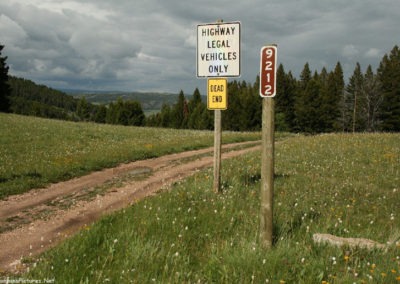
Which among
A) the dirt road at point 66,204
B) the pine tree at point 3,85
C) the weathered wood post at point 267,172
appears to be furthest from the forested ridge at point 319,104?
the weathered wood post at point 267,172

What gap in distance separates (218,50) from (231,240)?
4.89 meters

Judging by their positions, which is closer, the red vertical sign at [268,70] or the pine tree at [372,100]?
the red vertical sign at [268,70]

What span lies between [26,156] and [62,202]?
345 inches

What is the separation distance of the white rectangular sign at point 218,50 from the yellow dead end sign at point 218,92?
0.70 ft

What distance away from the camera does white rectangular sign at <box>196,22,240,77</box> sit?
27.8 feet

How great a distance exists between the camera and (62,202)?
991cm

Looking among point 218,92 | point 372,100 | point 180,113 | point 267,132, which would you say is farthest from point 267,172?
point 180,113

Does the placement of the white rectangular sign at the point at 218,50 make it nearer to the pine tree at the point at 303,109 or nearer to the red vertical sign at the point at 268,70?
the red vertical sign at the point at 268,70

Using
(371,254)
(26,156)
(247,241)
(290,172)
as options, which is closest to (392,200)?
(290,172)

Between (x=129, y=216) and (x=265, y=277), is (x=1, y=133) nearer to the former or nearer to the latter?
(x=129, y=216)

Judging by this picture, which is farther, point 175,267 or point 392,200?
point 392,200

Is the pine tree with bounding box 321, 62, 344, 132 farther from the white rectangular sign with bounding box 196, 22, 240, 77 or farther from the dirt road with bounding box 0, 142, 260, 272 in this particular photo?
the white rectangular sign with bounding box 196, 22, 240, 77

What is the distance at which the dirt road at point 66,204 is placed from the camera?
6777mm

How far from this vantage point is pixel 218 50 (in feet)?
28.3
